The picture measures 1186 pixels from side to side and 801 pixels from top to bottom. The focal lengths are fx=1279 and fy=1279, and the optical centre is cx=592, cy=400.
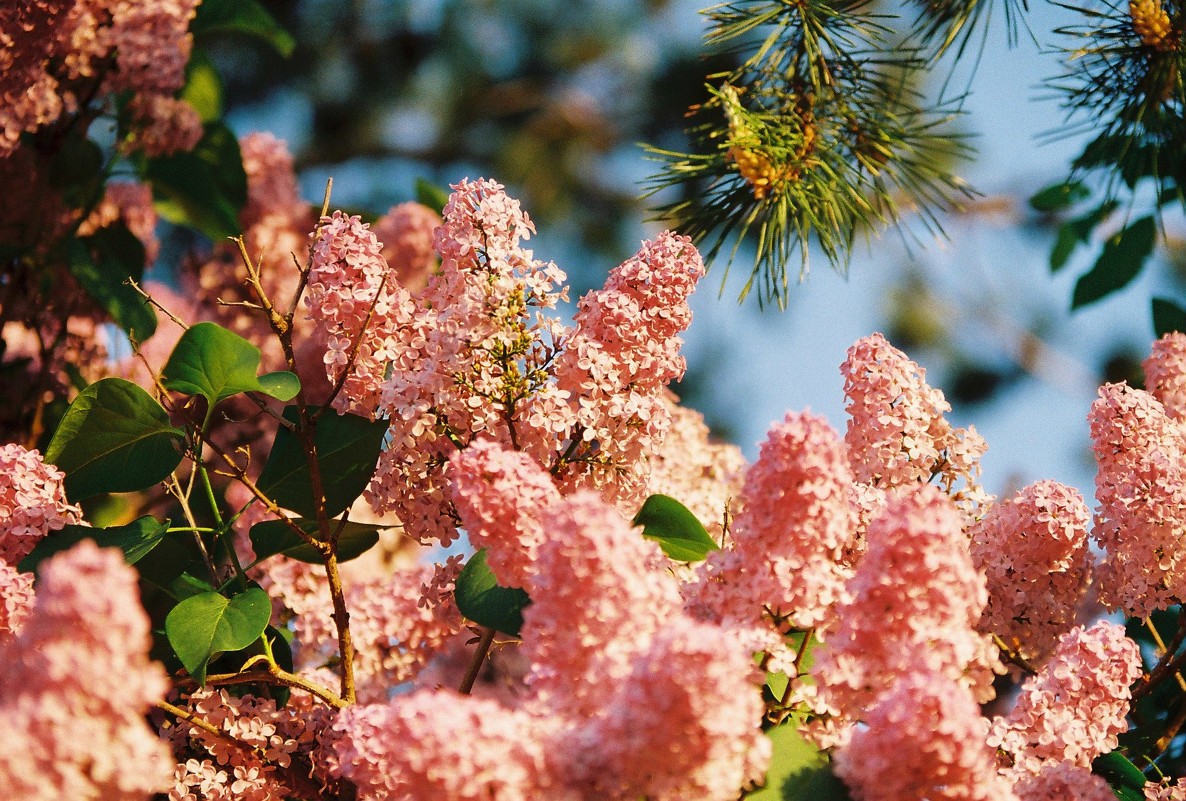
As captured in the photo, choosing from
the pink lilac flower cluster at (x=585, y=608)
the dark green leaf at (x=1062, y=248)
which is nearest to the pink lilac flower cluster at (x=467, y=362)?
the pink lilac flower cluster at (x=585, y=608)

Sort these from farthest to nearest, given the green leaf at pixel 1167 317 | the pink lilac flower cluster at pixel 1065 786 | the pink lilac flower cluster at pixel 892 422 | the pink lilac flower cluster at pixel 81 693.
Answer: the green leaf at pixel 1167 317
the pink lilac flower cluster at pixel 892 422
the pink lilac flower cluster at pixel 1065 786
the pink lilac flower cluster at pixel 81 693

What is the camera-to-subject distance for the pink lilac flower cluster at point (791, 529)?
744 millimetres

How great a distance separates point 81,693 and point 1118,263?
1.32 meters

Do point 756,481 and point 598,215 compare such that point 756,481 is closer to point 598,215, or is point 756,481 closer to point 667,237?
point 667,237

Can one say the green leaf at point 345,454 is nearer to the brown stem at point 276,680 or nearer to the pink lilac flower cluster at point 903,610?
the brown stem at point 276,680

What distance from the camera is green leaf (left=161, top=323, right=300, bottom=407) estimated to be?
39.0 inches

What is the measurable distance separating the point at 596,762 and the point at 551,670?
7 centimetres

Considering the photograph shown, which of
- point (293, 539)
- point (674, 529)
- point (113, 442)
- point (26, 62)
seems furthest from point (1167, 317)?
point (26, 62)

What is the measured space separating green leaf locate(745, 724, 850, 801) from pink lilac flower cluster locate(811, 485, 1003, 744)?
0.04 m

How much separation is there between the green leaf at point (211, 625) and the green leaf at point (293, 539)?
95 millimetres

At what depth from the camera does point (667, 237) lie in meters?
0.96

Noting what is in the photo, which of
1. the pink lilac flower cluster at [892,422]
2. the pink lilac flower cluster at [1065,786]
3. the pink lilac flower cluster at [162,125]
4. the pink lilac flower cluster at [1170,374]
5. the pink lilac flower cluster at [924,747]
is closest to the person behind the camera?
the pink lilac flower cluster at [924,747]

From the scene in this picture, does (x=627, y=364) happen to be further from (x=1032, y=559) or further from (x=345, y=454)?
(x=1032, y=559)

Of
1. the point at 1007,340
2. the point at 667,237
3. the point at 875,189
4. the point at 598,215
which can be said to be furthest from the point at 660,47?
the point at 667,237
